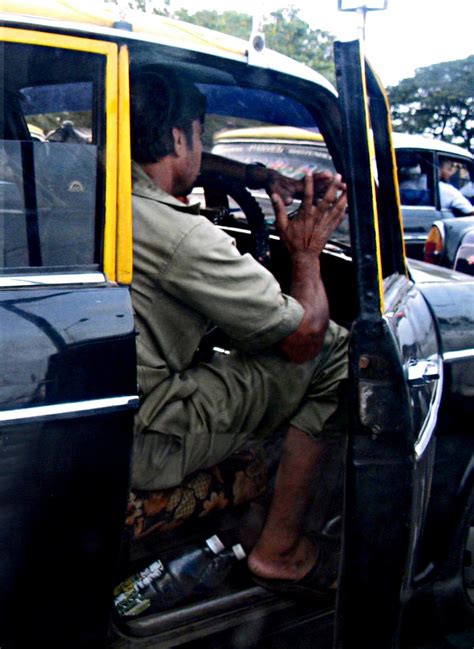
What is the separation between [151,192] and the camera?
2.08 metres

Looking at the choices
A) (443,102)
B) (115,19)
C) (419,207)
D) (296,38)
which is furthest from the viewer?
(443,102)

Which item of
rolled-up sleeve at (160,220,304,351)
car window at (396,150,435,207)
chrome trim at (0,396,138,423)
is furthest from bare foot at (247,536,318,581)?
car window at (396,150,435,207)

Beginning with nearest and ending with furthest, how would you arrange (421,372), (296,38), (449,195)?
1. (421,372)
2. (296,38)
3. (449,195)

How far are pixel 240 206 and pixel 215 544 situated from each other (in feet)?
→ 4.37

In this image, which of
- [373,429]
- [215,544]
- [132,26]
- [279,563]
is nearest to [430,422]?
[373,429]

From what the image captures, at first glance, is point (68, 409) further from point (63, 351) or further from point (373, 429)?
point (373, 429)

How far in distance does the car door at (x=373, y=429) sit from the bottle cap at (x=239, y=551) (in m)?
0.44

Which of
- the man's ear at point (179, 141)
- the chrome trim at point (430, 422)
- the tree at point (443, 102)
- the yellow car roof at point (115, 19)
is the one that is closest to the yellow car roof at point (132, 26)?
the yellow car roof at point (115, 19)

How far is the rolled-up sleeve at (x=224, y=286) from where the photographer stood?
1.99 metres

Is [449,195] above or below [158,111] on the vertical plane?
above

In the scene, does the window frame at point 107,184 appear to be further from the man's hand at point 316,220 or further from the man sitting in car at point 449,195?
the man sitting in car at point 449,195

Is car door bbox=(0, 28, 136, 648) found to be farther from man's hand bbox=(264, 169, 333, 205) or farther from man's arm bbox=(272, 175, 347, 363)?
man's hand bbox=(264, 169, 333, 205)

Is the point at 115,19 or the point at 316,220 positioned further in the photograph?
the point at 316,220

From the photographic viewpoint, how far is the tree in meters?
9.55
